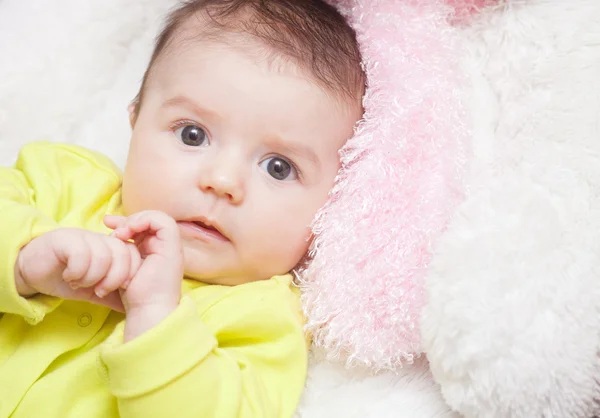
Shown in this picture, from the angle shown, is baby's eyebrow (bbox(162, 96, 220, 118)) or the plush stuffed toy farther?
baby's eyebrow (bbox(162, 96, 220, 118))

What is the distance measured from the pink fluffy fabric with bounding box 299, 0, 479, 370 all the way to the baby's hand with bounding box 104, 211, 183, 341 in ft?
0.95

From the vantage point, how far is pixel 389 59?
129 cm

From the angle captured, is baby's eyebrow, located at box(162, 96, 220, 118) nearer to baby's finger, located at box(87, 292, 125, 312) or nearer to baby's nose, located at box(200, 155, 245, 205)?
baby's nose, located at box(200, 155, 245, 205)

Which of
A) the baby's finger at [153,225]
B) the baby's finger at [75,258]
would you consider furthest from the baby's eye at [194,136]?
the baby's finger at [75,258]

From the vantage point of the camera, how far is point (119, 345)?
0.95 m

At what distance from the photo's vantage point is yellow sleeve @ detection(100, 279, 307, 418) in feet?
3.07

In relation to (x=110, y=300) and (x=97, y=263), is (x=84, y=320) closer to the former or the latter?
(x=110, y=300)

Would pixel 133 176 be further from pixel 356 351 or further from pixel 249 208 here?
pixel 356 351

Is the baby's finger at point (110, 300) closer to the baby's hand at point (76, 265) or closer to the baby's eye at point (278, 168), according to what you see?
the baby's hand at point (76, 265)

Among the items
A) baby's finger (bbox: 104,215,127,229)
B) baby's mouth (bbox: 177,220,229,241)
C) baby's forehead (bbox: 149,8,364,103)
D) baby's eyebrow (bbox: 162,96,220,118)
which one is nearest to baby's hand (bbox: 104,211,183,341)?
baby's finger (bbox: 104,215,127,229)

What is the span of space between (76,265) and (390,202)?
0.55m

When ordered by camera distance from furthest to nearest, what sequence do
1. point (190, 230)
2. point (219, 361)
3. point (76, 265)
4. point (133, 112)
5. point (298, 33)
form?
1. point (133, 112)
2. point (298, 33)
3. point (190, 230)
4. point (219, 361)
5. point (76, 265)

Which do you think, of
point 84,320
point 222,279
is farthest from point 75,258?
point 222,279

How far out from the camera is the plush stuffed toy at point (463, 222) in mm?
963
